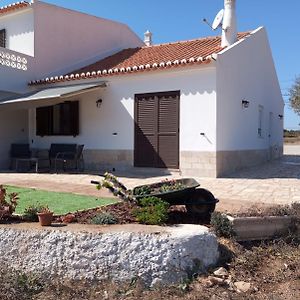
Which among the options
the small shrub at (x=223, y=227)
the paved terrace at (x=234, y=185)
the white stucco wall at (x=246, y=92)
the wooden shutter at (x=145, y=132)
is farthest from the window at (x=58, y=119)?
the small shrub at (x=223, y=227)

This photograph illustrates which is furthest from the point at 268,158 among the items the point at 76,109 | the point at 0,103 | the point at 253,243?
the point at 253,243

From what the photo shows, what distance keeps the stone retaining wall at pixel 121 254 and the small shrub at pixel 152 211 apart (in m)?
0.42

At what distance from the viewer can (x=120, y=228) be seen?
6.43 metres

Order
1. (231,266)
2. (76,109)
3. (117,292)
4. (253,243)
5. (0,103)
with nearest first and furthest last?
(117,292)
(231,266)
(253,243)
(0,103)
(76,109)

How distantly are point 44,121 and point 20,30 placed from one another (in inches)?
192

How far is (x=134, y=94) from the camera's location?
686 inches

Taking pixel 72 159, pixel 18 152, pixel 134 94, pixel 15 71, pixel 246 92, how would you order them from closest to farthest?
pixel 134 94, pixel 72 159, pixel 246 92, pixel 15 71, pixel 18 152

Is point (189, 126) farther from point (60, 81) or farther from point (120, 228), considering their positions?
point (120, 228)

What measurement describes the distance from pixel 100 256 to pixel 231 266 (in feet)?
6.61

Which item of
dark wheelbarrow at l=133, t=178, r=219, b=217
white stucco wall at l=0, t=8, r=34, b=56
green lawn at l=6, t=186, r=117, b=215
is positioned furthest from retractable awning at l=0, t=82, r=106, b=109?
dark wheelbarrow at l=133, t=178, r=219, b=217

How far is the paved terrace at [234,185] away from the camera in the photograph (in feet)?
33.7

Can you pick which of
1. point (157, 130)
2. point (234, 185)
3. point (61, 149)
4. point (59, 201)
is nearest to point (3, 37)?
point (61, 149)

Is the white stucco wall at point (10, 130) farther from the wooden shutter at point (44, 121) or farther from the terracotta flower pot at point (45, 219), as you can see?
the terracotta flower pot at point (45, 219)

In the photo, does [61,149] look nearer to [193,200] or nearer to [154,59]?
[154,59]
